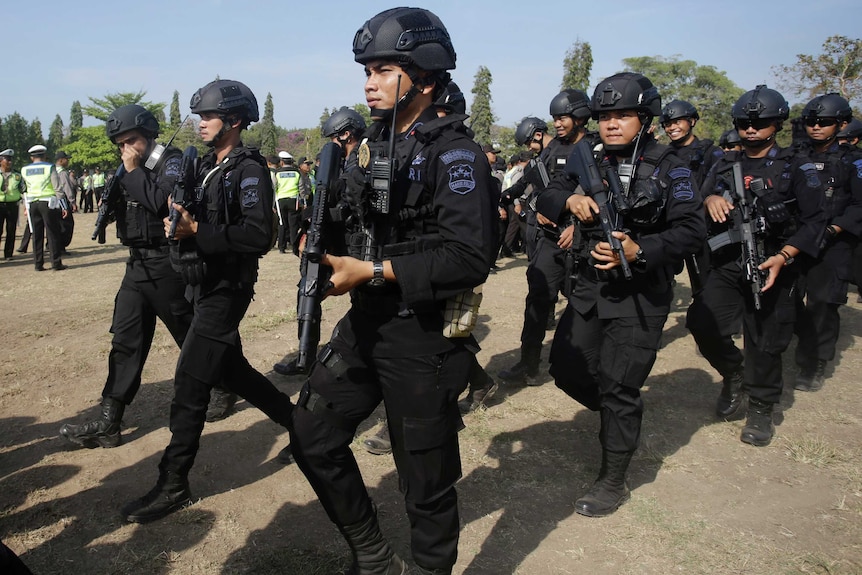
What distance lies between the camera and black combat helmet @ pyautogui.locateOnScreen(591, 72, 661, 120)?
3.59m

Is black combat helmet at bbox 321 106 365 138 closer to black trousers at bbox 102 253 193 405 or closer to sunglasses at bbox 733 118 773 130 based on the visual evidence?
black trousers at bbox 102 253 193 405

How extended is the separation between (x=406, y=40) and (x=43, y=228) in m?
11.7

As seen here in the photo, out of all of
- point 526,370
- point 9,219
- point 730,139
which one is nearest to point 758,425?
point 526,370

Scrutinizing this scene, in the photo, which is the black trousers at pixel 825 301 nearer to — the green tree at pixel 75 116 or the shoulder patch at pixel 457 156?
the shoulder patch at pixel 457 156

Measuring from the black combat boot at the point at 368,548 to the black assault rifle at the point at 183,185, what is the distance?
1.98m

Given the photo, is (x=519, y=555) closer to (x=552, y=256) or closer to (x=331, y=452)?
(x=331, y=452)

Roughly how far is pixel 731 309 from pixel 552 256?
1.48 meters

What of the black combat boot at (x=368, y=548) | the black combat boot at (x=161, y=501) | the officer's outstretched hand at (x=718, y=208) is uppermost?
the officer's outstretched hand at (x=718, y=208)

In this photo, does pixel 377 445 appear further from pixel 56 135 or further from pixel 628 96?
pixel 56 135

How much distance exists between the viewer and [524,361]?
19.0ft

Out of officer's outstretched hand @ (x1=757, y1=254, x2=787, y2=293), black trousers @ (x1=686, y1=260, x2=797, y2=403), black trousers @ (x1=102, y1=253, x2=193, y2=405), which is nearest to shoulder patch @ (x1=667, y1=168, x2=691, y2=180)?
officer's outstretched hand @ (x1=757, y1=254, x2=787, y2=293)

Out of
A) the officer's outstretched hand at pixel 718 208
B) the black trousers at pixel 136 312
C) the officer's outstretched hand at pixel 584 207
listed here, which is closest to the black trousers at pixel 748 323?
the officer's outstretched hand at pixel 718 208

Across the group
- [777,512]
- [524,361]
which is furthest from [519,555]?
[524,361]

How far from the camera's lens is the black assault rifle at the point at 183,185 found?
3.64 metres
